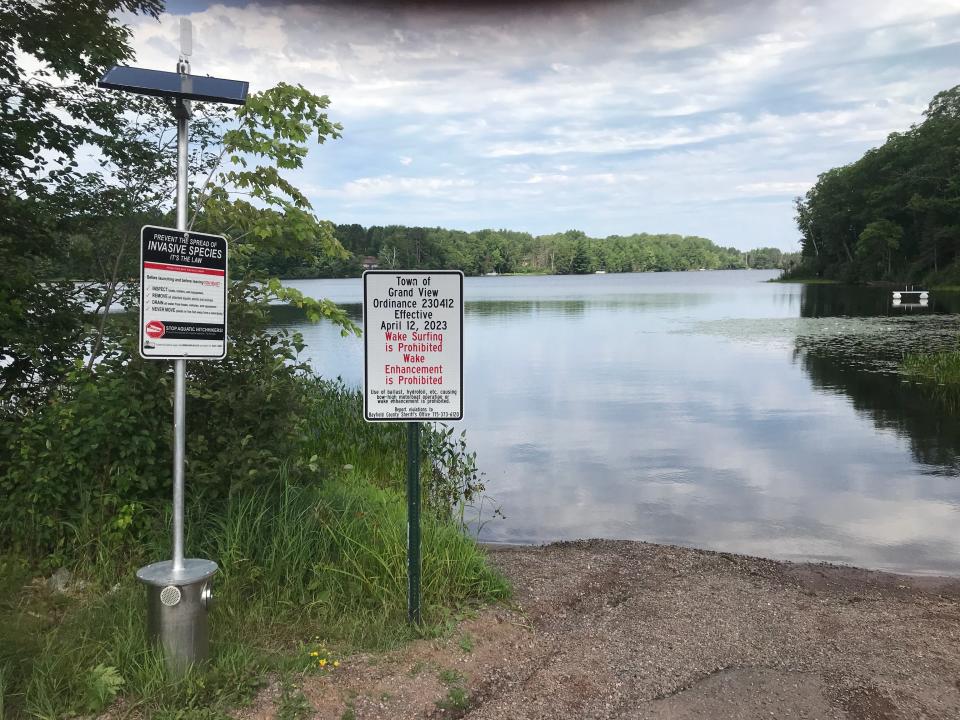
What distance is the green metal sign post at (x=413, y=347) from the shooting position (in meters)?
4.52

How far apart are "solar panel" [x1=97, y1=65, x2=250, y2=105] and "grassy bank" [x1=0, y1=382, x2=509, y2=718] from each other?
2512mm

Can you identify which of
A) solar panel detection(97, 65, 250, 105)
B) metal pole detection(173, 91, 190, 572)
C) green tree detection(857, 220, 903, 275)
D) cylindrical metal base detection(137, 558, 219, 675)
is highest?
green tree detection(857, 220, 903, 275)

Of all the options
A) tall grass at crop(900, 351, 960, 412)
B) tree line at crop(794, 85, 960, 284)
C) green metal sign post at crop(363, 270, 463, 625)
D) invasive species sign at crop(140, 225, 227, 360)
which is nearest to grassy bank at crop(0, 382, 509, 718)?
green metal sign post at crop(363, 270, 463, 625)

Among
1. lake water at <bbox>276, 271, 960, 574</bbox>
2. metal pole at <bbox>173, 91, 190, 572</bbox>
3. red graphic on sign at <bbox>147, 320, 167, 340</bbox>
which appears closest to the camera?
red graphic on sign at <bbox>147, 320, 167, 340</bbox>

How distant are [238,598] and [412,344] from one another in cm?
188

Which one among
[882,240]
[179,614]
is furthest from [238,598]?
[882,240]

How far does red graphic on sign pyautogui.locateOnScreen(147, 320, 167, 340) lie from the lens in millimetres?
3857

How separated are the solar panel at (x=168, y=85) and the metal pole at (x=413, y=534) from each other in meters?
2.10

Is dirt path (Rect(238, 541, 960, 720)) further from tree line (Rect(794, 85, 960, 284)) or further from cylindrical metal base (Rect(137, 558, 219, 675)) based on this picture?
tree line (Rect(794, 85, 960, 284))

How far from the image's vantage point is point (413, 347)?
4.56m

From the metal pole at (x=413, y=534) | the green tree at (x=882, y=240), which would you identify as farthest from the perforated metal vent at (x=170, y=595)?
the green tree at (x=882, y=240)

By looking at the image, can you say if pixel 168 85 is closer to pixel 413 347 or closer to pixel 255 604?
pixel 413 347

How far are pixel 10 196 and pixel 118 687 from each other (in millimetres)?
4258

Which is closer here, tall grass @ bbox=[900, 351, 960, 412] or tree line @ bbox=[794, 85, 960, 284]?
tall grass @ bbox=[900, 351, 960, 412]
